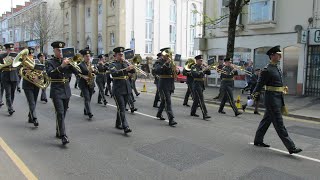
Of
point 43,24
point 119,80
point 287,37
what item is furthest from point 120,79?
point 43,24

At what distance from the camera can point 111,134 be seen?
8.31 meters

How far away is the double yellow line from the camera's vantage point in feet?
17.9

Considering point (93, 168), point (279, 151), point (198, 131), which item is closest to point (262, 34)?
point (198, 131)

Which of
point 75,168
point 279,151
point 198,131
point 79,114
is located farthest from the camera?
point 79,114

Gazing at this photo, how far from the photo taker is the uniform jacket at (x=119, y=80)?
28.1 feet

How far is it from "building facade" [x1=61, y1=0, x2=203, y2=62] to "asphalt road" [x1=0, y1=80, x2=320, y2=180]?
99.0 feet

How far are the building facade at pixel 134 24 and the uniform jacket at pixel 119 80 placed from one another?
101 feet

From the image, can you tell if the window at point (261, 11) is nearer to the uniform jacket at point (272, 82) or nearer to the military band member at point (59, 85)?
the uniform jacket at point (272, 82)

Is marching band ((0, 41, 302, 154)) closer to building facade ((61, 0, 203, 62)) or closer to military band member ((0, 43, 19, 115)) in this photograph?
military band member ((0, 43, 19, 115))

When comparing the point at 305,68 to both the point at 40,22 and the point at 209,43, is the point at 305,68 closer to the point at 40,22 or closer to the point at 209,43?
the point at 209,43

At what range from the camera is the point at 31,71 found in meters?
8.95

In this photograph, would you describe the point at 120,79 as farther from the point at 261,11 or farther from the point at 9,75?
the point at 261,11

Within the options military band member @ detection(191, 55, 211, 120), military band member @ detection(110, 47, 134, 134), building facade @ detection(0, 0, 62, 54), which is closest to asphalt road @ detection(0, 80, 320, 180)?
military band member @ detection(191, 55, 211, 120)

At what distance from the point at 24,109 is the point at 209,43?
46.0 feet
